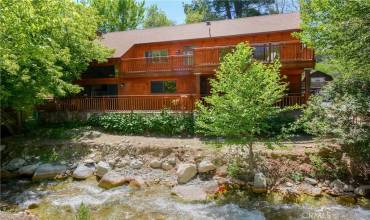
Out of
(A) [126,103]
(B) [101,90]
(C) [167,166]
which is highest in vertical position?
(B) [101,90]

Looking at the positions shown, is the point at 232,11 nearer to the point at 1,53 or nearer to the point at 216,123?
the point at 216,123

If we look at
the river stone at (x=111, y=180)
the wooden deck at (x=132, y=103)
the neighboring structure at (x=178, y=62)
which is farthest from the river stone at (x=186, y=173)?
the neighboring structure at (x=178, y=62)

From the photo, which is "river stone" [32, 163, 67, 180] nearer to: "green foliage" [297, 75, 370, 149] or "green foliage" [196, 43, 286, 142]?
"green foliage" [196, 43, 286, 142]

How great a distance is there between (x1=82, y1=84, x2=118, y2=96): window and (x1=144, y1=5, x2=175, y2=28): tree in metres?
27.2

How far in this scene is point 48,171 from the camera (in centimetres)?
1630

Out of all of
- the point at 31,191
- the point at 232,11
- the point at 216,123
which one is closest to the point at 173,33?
the point at 216,123

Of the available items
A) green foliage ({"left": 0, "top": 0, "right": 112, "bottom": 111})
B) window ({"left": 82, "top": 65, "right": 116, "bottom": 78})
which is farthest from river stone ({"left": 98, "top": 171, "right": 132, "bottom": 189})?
window ({"left": 82, "top": 65, "right": 116, "bottom": 78})

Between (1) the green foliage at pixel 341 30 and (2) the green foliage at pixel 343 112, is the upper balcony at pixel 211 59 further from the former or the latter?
(2) the green foliage at pixel 343 112

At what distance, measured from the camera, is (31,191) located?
14477 millimetres

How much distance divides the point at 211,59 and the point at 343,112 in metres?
8.99

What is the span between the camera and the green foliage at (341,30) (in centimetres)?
1463

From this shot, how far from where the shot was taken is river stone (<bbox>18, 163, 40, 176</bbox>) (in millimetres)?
16594

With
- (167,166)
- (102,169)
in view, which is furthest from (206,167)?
(102,169)

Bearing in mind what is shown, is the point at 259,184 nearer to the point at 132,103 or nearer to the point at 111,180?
the point at 111,180
